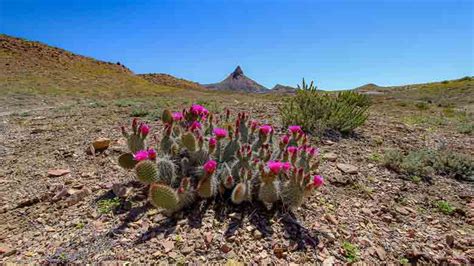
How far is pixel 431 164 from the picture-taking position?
170 inches

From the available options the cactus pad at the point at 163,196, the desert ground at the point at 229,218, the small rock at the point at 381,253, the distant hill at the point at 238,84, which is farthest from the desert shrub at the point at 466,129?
the distant hill at the point at 238,84

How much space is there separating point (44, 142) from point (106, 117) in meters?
2.11

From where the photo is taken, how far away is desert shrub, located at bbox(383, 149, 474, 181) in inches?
160

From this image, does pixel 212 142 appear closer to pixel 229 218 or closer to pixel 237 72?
pixel 229 218

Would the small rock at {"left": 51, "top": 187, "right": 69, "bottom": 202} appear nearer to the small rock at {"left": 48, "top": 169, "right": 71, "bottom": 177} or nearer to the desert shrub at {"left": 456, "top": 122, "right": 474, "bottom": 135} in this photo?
the small rock at {"left": 48, "top": 169, "right": 71, "bottom": 177}

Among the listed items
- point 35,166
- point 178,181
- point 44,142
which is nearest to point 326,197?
point 178,181

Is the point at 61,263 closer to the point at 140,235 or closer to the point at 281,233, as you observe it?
the point at 140,235

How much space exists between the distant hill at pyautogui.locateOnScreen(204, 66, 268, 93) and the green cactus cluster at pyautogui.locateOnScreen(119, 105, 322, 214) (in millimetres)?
50553

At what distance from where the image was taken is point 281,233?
8.89 ft

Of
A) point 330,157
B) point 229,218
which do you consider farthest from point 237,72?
point 229,218

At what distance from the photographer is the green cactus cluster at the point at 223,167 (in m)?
2.76

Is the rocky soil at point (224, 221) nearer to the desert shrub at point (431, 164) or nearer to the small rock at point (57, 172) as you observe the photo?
the small rock at point (57, 172)

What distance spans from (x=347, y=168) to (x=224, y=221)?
1.99 metres

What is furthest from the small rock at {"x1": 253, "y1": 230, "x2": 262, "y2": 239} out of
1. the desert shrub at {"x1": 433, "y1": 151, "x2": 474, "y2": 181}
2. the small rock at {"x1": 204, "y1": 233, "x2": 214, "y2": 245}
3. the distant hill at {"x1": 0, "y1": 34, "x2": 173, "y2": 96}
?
the distant hill at {"x1": 0, "y1": 34, "x2": 173, "y2": 96}
